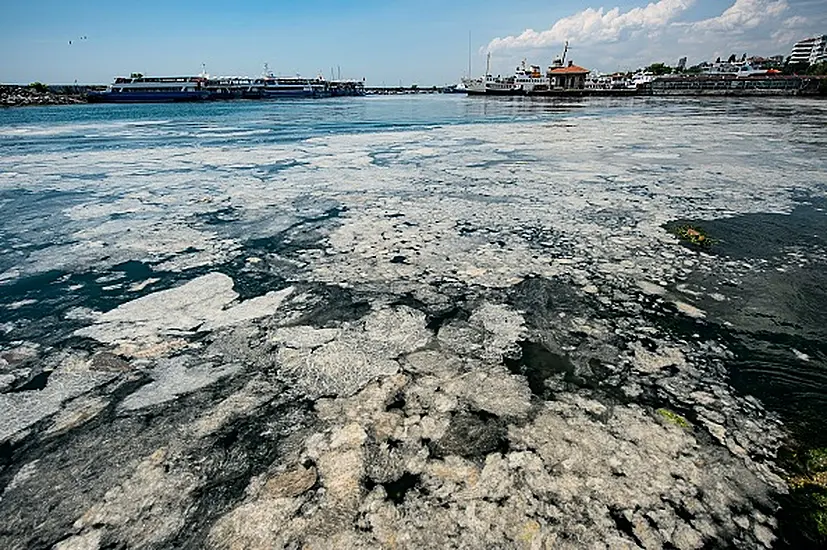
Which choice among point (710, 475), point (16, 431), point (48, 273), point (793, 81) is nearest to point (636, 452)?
point (710, 475)

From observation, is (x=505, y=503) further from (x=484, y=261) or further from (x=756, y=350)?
(x=484, y=261)

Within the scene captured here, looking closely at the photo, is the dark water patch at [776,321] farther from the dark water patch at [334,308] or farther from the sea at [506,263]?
the dark water patch at [334,308]

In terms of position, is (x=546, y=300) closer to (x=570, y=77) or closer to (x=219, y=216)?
(x=219, y=216)

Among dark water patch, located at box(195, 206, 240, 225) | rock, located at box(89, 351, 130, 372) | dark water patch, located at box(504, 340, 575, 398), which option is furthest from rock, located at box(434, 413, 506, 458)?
dark water patch, located at box(195, 206, 240, 225)

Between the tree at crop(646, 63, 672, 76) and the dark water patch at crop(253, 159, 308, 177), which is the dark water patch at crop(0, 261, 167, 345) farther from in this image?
the tree at crop(646, 63, 672, 76)

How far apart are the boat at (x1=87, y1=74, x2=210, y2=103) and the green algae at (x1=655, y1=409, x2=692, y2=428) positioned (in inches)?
2610

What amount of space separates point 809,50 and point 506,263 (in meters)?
153

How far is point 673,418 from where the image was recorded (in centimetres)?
196

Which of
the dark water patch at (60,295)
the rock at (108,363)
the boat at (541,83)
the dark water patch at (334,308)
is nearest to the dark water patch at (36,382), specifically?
the rock at (108,363)

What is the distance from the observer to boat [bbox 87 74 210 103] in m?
55.9

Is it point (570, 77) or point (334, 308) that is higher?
point (570, 77)

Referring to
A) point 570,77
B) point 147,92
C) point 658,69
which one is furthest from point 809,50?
point 147,92

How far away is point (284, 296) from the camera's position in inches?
125

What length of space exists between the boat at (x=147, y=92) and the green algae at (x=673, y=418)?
217 ft
